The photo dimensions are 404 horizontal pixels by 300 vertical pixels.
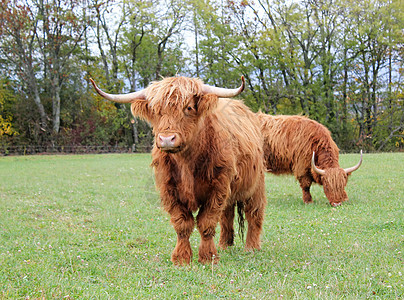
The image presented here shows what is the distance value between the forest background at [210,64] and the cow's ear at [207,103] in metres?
29.9

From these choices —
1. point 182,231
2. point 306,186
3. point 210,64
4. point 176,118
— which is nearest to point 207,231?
point 182,231

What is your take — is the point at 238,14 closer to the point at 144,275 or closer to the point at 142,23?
the point at 142,23

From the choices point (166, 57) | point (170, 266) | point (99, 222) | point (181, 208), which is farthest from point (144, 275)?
point (166, 57)

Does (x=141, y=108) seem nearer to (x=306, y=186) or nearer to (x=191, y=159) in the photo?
(x=191, y=159)

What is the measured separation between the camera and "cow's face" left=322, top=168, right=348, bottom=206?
29.8 feet

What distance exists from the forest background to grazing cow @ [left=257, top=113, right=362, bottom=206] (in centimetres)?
2411

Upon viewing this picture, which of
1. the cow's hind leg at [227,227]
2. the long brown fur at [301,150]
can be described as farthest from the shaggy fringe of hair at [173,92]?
the long brown fur at [301,150]

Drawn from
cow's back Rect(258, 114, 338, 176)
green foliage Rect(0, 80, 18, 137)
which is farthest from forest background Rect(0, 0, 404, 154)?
cow's back Rect(258, 114, 338, 176)

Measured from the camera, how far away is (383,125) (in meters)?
35.1

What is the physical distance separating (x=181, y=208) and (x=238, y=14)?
34.7 metres

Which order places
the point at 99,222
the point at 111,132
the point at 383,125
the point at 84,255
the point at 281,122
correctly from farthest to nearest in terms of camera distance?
the point at 111,132 < the point at 383,125 < the point at 281,122 < the point at 99,222 < the point at 84,255

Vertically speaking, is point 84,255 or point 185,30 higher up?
point 185,30

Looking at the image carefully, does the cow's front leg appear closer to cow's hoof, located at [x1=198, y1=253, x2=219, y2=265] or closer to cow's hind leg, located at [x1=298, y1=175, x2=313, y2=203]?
cow's hoof, located at [x1=198, y1=253, x2=219, y2=265]

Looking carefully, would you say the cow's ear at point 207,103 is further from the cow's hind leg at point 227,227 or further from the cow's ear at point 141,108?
the cow's hind leg at point 227,227
